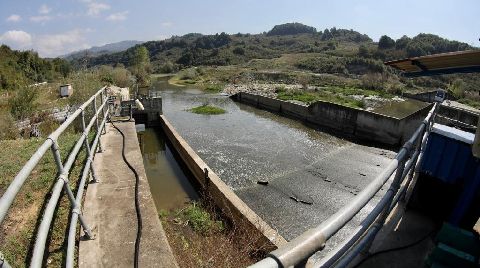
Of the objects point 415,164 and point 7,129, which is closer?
point 415,164

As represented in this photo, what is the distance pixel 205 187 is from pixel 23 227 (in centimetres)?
565

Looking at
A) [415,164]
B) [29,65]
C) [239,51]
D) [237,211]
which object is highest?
[415,164]

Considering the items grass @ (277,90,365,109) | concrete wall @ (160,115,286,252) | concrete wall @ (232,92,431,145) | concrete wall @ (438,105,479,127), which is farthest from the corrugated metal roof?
grass @ (277,90,365,109)

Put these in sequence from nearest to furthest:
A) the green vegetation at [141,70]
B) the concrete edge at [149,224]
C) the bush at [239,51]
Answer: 1. the concrete edge at [149,224]
2. the green vegetation at [141,70]
3. the bush at [239,51]

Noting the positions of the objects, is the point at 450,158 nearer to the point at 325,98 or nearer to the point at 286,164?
the point at 286,164

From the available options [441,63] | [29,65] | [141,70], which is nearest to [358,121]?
[441,63]

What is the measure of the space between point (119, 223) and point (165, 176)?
24.1ft

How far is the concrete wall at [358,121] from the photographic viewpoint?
1748cm

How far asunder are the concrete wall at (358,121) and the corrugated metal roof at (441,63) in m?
13.8

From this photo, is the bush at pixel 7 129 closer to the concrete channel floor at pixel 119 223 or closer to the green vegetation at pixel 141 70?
the concrete channel floor at pixel 119 223

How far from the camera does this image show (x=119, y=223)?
4.44m

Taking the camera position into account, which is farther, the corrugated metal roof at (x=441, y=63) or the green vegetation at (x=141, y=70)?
the green vegetation at (x=141, y=70)

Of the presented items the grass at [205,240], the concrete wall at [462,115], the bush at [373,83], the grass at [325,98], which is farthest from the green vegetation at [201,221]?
the bush at [373,83]

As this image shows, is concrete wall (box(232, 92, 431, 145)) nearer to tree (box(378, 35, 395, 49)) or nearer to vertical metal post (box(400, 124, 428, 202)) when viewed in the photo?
vertical metal post (box(400, 124, 428, 202))
